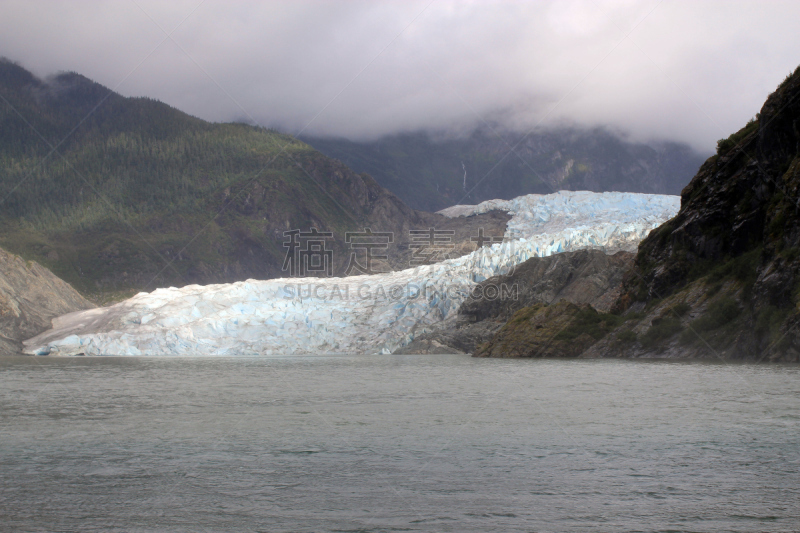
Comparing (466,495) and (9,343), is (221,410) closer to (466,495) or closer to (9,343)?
(466,495)

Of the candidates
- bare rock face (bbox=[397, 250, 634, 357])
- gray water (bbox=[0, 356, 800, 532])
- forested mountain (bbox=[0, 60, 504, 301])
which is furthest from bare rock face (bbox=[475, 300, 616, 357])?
forested mountain (bbox=[0, 60, 504, 301])

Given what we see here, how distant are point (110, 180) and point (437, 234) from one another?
7125cm

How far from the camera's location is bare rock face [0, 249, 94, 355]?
58219 mm

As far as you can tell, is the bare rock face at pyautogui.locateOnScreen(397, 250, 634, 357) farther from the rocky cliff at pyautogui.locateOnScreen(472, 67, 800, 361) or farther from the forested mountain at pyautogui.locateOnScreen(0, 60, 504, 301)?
the forested mountain at pyautogui.locateOnScreen(0, 60, 504, 301)

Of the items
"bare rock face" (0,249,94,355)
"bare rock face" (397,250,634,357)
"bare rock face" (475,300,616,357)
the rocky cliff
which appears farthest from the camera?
"bare rock face" (0,249,94,355)

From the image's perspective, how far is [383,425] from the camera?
44.1ft

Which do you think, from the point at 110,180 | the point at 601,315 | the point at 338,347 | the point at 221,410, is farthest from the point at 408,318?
the point at 110,180

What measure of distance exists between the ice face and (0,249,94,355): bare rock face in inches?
60.0

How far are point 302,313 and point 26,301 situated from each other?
94.4ft

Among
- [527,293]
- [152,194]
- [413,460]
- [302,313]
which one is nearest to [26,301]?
[302,313]

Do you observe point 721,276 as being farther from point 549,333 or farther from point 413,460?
point 413,460

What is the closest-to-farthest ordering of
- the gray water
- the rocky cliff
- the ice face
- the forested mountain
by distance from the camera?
the gray water < the rocky cliff < the ice face < the forested mountain

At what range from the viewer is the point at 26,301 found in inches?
2530

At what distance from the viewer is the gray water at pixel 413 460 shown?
6.96m
